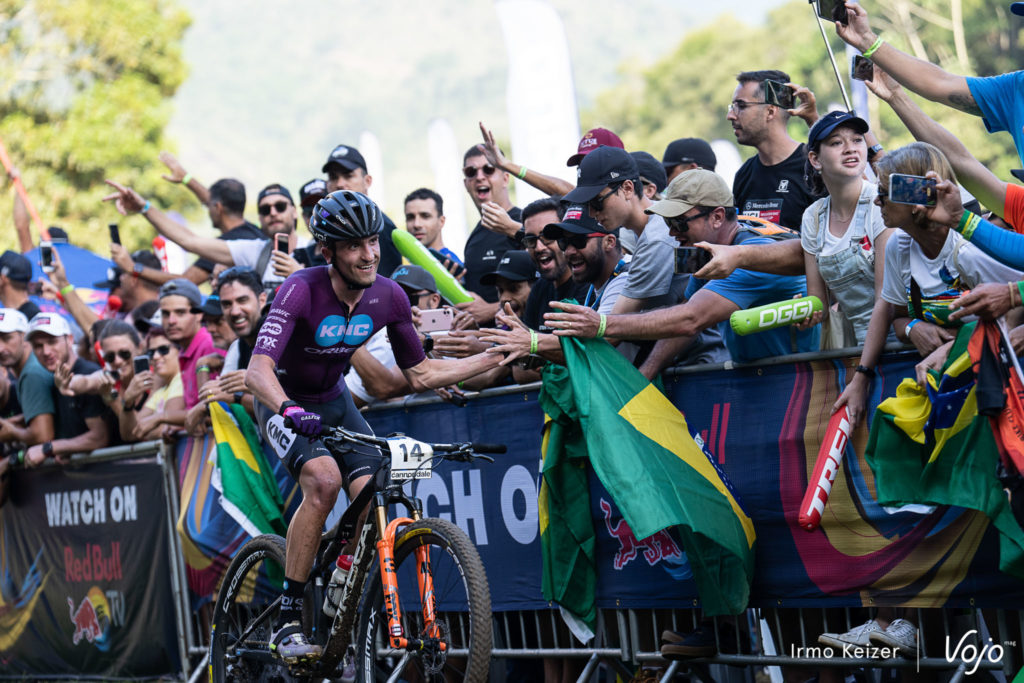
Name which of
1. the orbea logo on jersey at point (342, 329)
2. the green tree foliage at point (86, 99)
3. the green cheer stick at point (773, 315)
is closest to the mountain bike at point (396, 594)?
the orbea logo on jersey at point (342, 329)

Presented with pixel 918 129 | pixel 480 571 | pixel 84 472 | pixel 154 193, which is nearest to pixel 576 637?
pixel 480 571

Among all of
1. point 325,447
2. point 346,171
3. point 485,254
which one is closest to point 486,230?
point 485,254

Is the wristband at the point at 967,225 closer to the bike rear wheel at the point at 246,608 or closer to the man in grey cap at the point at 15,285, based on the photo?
the bike rear wheel at the point at 246,608

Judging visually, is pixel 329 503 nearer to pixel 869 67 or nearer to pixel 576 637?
pixel 576 637

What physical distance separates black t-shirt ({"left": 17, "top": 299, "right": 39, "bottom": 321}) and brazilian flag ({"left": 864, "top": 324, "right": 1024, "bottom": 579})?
348 inches

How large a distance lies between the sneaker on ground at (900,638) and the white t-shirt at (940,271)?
→ 1336 mm

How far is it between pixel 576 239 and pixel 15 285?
288 inches

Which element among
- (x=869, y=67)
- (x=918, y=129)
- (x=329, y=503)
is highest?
(x=869, y=67)

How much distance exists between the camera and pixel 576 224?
636 centimetres

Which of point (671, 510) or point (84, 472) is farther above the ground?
point (84, 472)

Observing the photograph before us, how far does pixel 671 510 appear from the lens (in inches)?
218

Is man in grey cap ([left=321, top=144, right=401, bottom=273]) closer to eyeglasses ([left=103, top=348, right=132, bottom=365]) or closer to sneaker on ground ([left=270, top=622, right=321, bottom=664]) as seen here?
eyeglasses ([left=103, top=348, right=132, bottom=365])

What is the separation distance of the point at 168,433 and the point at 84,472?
125 cm

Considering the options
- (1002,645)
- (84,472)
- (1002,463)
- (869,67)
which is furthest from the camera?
(84,472)
